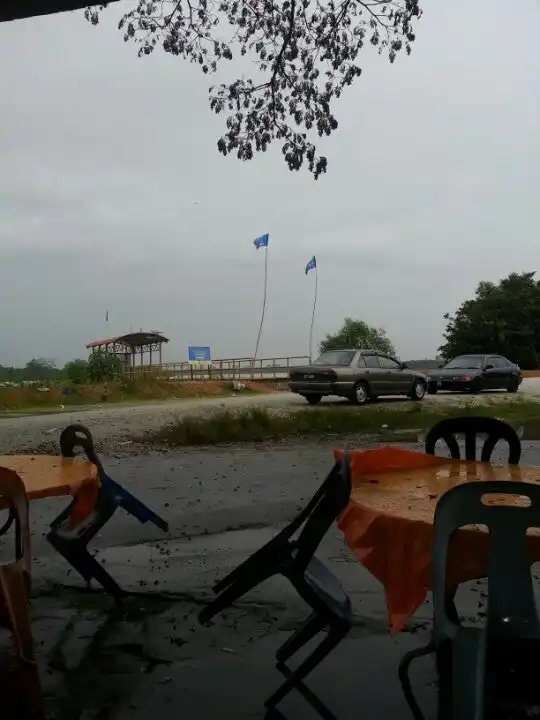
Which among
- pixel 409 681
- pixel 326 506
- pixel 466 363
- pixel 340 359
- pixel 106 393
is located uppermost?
pixel 340 359

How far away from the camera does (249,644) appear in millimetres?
2213

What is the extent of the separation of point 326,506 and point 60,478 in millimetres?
1052

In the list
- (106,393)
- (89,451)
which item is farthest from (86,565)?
(106,393)

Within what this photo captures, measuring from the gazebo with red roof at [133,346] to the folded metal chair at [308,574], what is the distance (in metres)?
14.5

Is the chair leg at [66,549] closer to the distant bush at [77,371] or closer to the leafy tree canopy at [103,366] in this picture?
the distant bush at [77,371]

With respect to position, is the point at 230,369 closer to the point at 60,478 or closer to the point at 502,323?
the point at 502,323

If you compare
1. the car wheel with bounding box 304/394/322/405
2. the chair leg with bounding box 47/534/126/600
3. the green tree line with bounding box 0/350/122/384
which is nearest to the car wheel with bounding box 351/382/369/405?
the car wheel with bounding box 304/394/322/405

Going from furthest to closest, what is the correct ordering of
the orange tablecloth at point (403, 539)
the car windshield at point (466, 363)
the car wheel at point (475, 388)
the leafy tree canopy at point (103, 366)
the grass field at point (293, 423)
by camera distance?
the leafy tree canopy at point (103, 366) < the car wheel at point (475, 388) < the car windshield at point (466, 363) < the grass field at point (293, 423) < the orange tablecloth at point (403, 539)

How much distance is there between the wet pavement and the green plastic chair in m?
0.58

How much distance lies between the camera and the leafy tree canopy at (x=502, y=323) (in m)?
8.18

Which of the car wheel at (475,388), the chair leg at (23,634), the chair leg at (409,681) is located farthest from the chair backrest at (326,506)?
the car wheel at (475,388)

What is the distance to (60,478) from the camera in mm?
2244

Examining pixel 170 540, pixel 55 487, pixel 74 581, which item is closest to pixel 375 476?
pixel 55 487

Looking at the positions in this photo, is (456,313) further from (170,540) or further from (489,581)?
(489,581)
